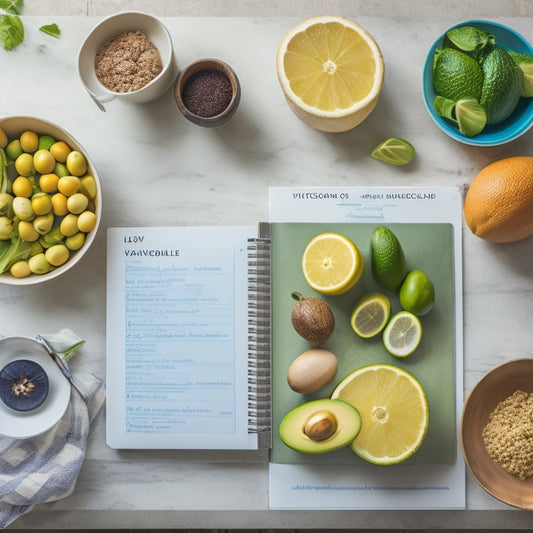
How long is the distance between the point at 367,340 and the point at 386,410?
11 cm

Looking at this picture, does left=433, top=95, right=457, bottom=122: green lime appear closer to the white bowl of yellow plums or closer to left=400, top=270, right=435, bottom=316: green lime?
left=400, top=270, right=435, bottom=316: green lime

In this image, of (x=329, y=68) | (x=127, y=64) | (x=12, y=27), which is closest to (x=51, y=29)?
(x=12, y=27)

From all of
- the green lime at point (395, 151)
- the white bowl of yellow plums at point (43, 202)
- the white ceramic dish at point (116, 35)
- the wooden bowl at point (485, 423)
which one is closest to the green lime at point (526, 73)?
the green lime at point (395, 151)

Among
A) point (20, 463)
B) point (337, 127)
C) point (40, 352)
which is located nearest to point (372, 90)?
point (337, 127)

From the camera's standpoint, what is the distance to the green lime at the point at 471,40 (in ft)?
2.88

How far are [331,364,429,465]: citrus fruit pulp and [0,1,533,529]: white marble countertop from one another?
0.12 metres

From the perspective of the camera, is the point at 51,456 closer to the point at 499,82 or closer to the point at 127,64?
the point at 127,64

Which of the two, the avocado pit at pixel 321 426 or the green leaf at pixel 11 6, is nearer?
the avocado pit at pixel 321 426

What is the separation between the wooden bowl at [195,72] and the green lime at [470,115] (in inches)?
13.0

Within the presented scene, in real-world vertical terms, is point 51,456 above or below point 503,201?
below

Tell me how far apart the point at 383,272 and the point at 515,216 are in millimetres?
201

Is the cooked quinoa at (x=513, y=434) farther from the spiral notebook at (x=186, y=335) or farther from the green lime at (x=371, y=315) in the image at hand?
the spiral notebook at (x=186, y=335)

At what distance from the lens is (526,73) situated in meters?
0.87

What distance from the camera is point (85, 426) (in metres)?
0.91
